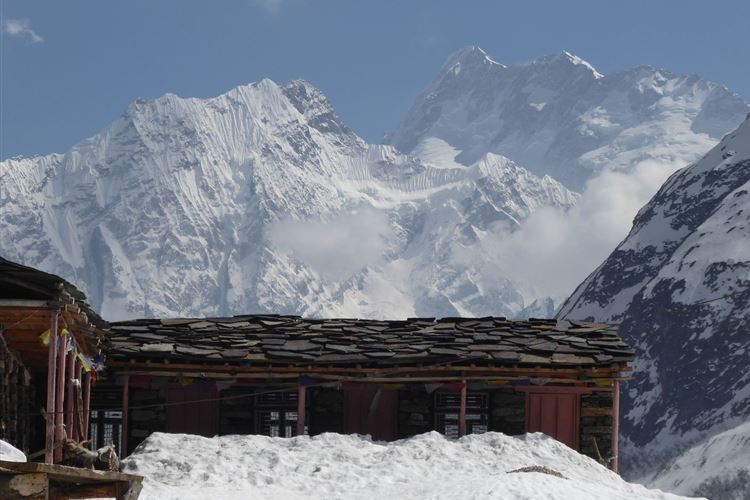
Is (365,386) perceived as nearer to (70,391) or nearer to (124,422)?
(124,422)

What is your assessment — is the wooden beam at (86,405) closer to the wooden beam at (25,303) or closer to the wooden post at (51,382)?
the wooden post at (51,382)

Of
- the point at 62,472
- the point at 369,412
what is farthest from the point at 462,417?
the point at 62,472

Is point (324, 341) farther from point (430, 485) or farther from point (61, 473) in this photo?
point (61, 473)

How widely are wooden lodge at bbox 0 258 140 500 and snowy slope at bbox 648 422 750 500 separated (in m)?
98.2

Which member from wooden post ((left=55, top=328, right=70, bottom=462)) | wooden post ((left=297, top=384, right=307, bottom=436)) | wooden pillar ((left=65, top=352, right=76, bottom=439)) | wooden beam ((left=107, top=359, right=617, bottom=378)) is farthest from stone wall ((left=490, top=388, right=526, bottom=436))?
wooden post ((left=55, top=328, right=70, bottom=462))

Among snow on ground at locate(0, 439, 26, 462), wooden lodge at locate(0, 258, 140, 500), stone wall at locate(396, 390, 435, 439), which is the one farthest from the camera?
stone wall at locate(396, 390, 435, 439)

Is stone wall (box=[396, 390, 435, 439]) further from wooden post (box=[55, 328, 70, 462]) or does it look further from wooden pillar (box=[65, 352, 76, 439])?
wooden post (box=[55, 328, 70, 462])

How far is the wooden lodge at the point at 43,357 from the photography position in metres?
24.3

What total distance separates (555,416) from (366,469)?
7.24 metres

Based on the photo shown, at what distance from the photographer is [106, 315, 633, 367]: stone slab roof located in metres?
32.9

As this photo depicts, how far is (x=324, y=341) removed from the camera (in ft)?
113

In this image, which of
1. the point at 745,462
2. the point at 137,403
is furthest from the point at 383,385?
the point at 745,462

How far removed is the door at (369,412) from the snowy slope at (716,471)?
93.3 m

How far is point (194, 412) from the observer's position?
34250 millimetres
